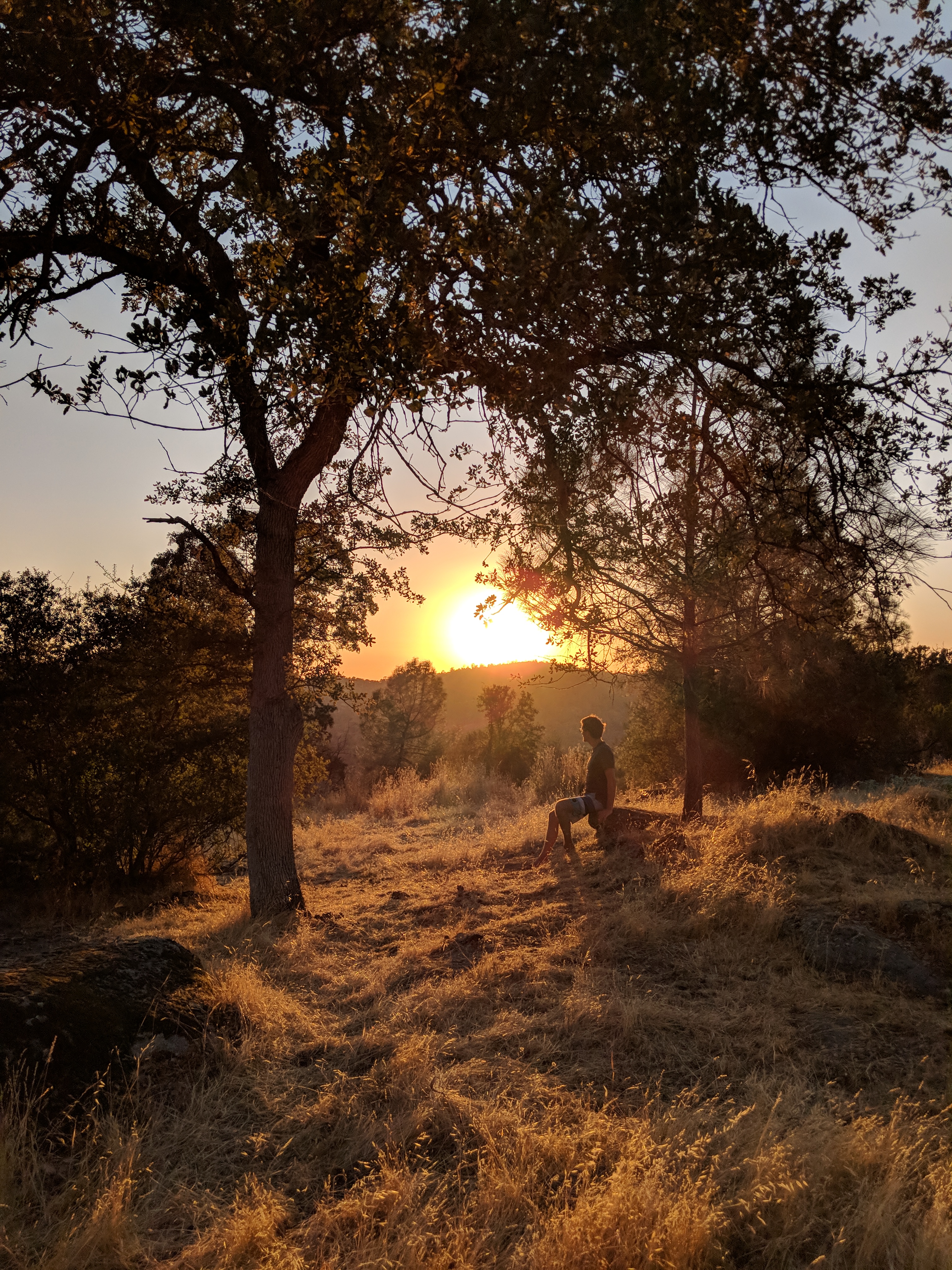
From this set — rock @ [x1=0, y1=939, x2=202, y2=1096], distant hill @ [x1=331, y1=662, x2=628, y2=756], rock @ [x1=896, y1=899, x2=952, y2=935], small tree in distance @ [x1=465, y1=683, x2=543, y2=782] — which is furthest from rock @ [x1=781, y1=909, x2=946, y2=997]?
distant hill @ [x1=331, y1=662, x2=628, y2=756]

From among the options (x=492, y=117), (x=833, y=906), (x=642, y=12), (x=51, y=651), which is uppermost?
(x=642, y=12)

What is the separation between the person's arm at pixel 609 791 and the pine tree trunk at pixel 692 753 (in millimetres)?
2377

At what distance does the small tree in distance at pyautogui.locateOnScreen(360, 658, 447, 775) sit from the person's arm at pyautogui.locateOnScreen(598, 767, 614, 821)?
15.7 m

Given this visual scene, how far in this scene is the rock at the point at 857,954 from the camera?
4871 mm

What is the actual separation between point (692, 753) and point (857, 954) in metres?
6.17

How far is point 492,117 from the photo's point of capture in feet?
13.2

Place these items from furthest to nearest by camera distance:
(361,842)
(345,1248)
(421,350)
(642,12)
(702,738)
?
1. (702,738)
2. (361,842)
3. (421,350)
4. (642,12)
5. (345,1248)

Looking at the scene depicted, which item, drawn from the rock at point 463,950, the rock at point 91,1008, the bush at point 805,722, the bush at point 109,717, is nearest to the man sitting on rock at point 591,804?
the rock at point 463,950

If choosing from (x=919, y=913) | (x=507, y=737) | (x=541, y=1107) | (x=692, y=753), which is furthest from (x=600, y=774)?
(x=507, y=737)

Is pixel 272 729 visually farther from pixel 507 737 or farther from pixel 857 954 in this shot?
pixel 507 737

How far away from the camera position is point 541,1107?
3.35m

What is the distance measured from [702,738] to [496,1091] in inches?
585

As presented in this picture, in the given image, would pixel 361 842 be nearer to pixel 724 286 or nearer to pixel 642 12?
pixel 724 286

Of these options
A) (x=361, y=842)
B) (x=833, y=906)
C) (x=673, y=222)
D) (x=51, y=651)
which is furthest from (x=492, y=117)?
(x=361, y=842)
